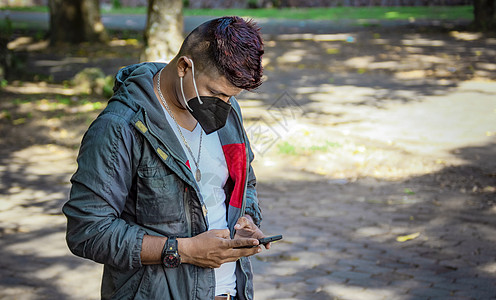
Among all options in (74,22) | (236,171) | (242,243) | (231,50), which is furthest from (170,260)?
(74,22)

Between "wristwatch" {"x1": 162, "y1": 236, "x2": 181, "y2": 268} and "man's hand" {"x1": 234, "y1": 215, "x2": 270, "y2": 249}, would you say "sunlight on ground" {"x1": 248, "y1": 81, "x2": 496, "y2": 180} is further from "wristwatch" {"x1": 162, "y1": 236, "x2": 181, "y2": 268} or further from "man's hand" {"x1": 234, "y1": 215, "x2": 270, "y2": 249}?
"wristwatch" {"x1": 162, "y1": 236, "x2": 181, "y2": 268}

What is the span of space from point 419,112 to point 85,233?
839cm

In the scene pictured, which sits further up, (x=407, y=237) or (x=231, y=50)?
(x=231, y=50)

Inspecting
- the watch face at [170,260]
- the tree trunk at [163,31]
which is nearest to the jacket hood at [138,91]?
the watch face at [170,260]

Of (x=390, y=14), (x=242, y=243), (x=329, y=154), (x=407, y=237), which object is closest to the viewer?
(x=242, y=243)

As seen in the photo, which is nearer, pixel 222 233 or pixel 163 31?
pixel 222 233

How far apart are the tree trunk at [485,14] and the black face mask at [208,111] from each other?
16.4 meters

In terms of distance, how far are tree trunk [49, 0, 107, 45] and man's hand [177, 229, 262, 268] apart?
15545mm

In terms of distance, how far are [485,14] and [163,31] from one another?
11401 millimetres

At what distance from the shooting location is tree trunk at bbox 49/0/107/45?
16.2 m

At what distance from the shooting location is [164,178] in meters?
2.01

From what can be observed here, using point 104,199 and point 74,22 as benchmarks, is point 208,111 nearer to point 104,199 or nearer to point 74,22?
point 104,199

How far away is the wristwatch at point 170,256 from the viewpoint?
1971 mm

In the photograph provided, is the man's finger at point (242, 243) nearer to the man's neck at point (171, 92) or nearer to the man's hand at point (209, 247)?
the man's hand at point (209, 247)
